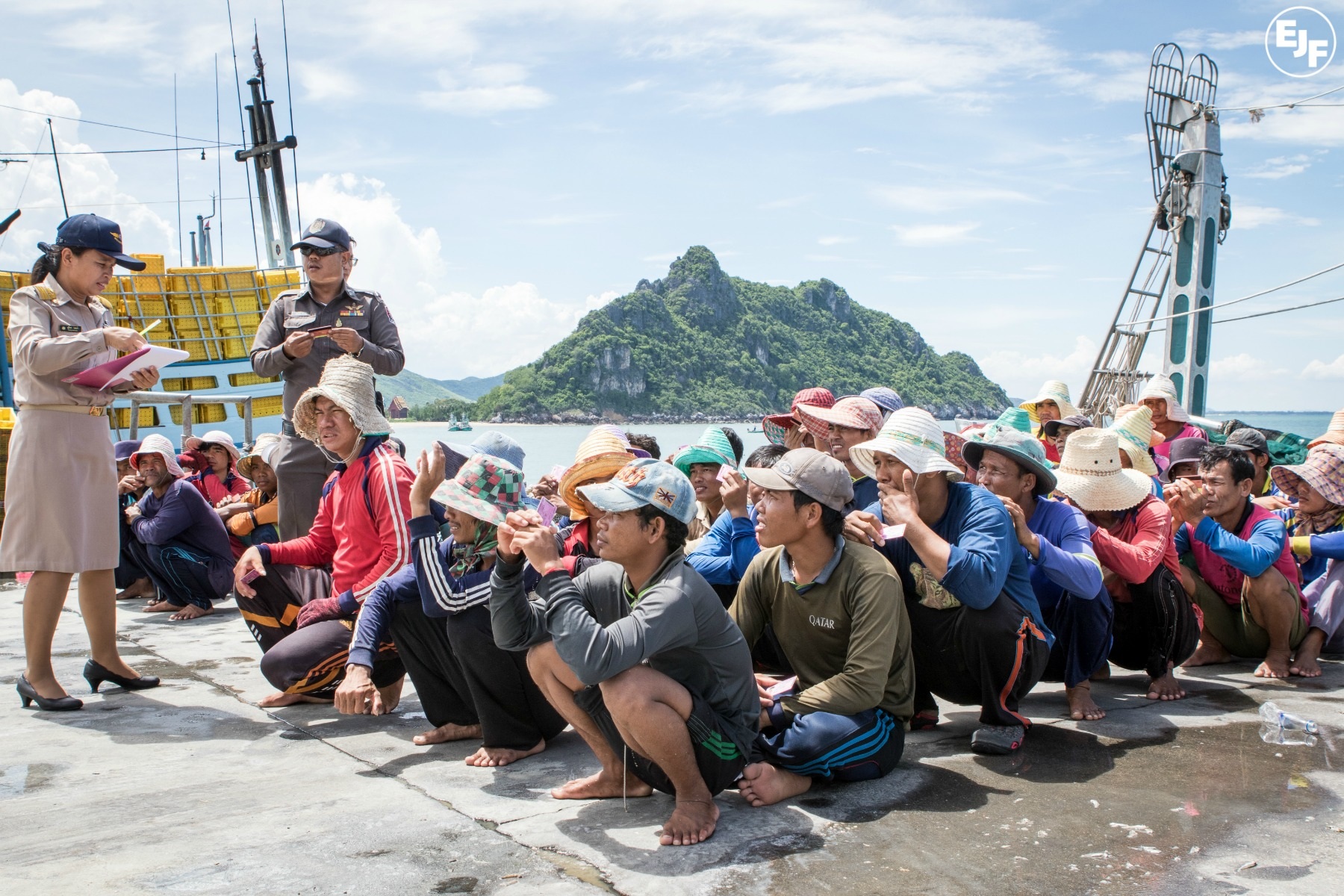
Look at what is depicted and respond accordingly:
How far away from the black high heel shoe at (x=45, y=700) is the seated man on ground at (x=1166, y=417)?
241 inches

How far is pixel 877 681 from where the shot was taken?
3.12 meters

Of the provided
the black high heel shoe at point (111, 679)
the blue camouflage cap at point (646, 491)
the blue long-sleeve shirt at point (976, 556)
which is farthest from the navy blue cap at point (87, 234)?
the blue long-sleeve shirt at point (976, 556)

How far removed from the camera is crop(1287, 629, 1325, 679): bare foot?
14.7 feet

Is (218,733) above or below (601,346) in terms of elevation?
below

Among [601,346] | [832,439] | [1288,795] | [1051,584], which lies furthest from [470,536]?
[601,346]

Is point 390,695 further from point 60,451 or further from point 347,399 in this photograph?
point 60,451

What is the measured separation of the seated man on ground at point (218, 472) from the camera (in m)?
8.01

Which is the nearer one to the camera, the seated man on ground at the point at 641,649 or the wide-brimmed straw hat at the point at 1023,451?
the seated man on ground at the point at 641,649

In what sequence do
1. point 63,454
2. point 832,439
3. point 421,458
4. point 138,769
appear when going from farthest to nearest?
point 832,439 < point 63,454 < point 421,458 < point 138,769

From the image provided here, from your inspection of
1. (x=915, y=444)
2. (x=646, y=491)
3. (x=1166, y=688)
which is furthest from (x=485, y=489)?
(x=1166, y=688)

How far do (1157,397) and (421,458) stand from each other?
5.11m

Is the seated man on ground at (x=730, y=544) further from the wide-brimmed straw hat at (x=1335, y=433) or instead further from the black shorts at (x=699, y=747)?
the wide-brimmed straw hat at (x=1335, y=433)

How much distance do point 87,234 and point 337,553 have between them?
169 cm

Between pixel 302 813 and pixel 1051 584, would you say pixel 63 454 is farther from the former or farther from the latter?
pixel 1051 584
